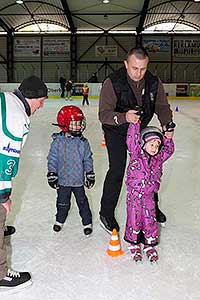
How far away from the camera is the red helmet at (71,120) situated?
2.99 meters

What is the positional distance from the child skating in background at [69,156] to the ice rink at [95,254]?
427 millimetres

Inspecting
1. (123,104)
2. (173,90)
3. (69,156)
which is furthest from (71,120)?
(173,90)

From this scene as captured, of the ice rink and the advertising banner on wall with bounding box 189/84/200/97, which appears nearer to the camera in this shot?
the ice rink

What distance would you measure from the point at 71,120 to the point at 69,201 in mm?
646

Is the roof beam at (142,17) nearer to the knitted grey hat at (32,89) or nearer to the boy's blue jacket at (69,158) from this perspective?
the boy's blue jacket at (69,158)

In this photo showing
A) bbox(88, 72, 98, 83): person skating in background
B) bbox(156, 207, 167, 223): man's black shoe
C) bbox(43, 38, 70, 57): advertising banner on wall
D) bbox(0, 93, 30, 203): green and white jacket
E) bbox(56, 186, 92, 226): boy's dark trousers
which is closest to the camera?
bbox(0, 93, 30, 203): green and white jacket

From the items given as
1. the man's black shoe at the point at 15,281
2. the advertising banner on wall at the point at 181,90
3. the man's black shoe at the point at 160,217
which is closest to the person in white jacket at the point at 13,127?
the man's black shoe at the point at 15,281

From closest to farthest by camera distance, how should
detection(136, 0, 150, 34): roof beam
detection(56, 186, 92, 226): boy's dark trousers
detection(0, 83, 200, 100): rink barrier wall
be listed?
detection(56, 186, 92, 226): boy's dark trousers < detection(136, 0, 150, 34): roof beam < detection(0, 83, 200, 100): rink barrier wall

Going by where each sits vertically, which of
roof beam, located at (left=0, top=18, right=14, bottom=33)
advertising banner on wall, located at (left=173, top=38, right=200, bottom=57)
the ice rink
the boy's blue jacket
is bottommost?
the ice rink

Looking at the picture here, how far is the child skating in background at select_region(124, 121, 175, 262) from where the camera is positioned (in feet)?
9.05

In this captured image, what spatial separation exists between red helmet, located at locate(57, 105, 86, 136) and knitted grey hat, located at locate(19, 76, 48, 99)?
2.53 feet

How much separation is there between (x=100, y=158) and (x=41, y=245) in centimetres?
338

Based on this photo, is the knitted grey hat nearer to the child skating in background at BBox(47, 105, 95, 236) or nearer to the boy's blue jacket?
the child skating in background at BBox(47, 105, 95, 236)

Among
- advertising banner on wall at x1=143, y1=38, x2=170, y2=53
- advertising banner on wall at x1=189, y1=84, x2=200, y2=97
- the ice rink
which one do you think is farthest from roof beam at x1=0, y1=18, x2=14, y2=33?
the ice rink
